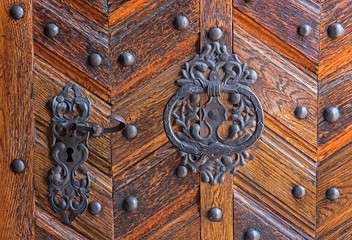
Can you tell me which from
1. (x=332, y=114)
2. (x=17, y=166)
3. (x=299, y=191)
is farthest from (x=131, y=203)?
(x=332, y=114)

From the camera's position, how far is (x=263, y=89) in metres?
1.40

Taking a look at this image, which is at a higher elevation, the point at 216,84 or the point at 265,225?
the point at 216,84

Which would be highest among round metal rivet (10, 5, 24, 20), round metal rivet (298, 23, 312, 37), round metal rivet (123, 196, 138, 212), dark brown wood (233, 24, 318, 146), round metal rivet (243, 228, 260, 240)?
round metal rivet (10, 5, 24, 20)

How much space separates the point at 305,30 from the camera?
4.49 ft

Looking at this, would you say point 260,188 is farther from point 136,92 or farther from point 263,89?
point 136,92

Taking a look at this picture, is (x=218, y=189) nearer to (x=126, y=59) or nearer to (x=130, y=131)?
(x=130, y=131)

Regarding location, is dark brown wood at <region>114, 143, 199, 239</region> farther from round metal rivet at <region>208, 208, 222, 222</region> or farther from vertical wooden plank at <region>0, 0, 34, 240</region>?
vertical wooden plank at <region>0, 0, 34, 240</region>

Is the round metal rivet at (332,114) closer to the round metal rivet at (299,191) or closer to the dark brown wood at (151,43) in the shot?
the round metal rivet at (299,191)

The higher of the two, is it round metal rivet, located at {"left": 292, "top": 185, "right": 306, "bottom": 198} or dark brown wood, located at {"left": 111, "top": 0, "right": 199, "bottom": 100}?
dark brown wood, located at {"left": 111, "top": 0, "right": 199, "bottom": 100}

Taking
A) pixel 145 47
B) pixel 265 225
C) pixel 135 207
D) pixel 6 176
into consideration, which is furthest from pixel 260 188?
pixel 6 176

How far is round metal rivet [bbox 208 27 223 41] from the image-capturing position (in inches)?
54.2

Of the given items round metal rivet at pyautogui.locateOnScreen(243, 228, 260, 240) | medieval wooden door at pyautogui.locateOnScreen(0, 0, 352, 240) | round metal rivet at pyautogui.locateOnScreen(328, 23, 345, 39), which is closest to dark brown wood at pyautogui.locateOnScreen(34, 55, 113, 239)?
medieval wooden door at pyautogui.locateOnScreen(0, 0, 352, 240)

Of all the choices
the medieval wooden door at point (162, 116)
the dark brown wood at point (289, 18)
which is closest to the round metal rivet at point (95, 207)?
the medieval wooden door at point (162, 116)

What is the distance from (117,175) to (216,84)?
34cm
